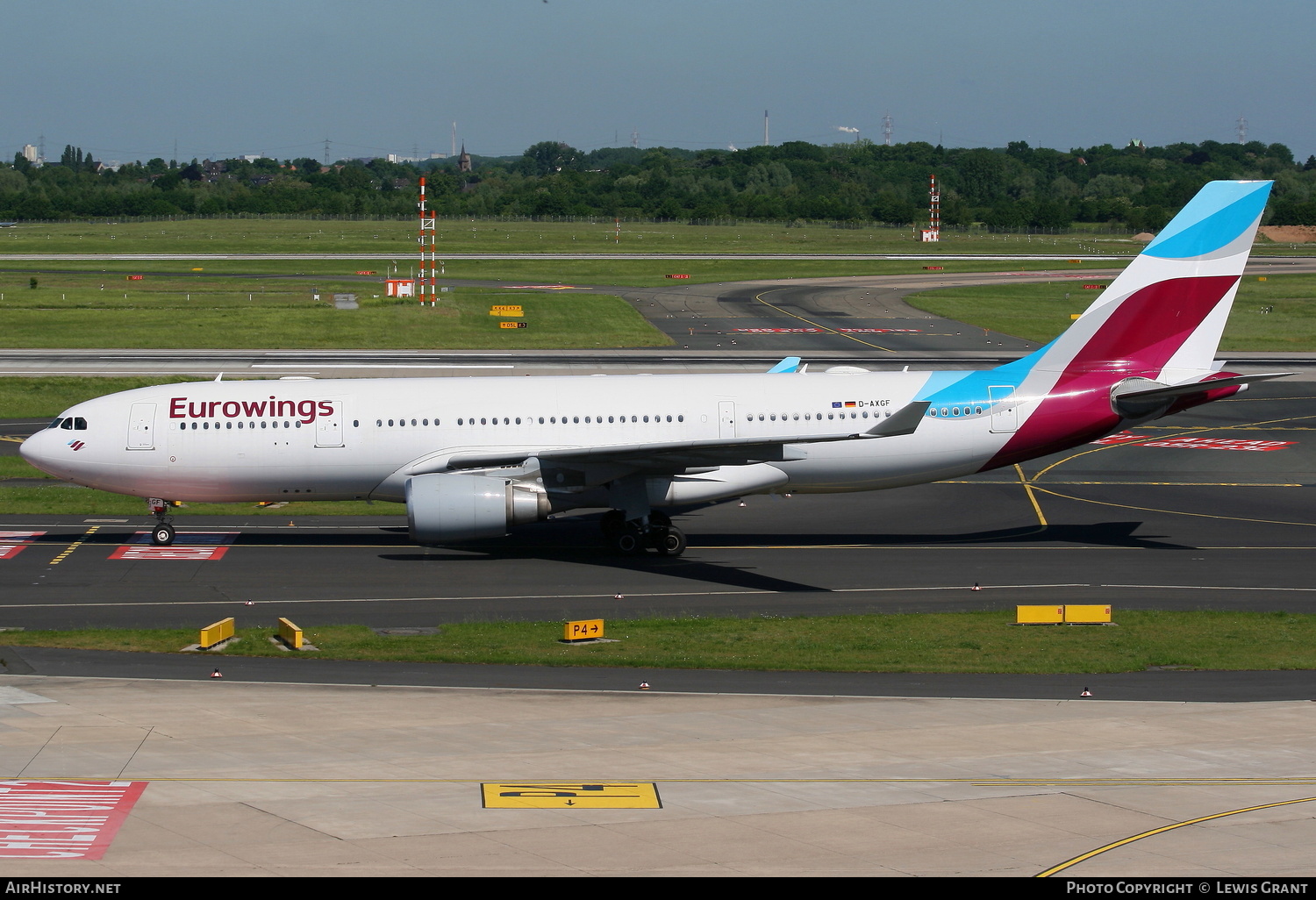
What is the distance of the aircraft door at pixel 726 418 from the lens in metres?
36.5


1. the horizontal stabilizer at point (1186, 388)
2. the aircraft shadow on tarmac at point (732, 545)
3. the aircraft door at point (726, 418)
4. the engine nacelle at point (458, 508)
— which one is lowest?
the aircraft shadow on tarmac at point (732, 545)

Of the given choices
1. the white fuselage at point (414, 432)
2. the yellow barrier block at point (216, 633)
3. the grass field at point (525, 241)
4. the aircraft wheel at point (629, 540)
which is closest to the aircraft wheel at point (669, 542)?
the aircraft wheel at point (629, 540)

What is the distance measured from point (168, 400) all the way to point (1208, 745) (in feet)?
90.6

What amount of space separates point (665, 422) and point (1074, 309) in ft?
232

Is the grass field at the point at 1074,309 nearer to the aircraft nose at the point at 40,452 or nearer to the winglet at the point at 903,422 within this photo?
the winglet at the point at 903,422

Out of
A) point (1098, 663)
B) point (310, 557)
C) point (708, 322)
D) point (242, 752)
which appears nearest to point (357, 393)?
point (310, 557)

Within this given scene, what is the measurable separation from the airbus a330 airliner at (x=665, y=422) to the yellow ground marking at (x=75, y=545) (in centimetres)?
179

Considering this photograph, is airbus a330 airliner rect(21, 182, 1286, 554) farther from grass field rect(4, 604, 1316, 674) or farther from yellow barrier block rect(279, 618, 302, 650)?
yellow barrier block rect(279, 618, 302, 650)

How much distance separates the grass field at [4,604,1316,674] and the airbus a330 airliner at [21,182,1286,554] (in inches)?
267

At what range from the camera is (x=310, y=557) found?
117 feet

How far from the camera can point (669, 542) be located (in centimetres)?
3631

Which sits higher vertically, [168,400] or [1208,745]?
[168,400]

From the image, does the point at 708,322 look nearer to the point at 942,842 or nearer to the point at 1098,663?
the point at 1098,663

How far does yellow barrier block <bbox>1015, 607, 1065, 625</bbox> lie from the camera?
29375mm
